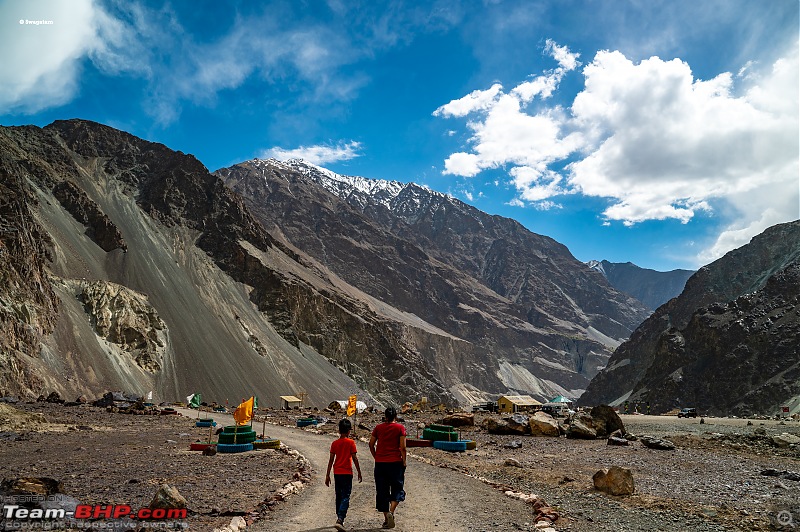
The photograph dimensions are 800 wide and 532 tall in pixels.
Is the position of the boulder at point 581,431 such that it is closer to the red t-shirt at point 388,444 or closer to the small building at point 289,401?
the red t-shirt at point 388,444

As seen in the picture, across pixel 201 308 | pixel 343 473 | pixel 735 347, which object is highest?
pixel 201 308

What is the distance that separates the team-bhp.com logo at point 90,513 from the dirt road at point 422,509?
1615mm

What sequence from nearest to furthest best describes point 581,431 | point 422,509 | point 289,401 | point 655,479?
1. point 422,509
2. point 655,479
3. point 581,431
4. point 289,401

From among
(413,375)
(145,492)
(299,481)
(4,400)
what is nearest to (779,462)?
(299,481)

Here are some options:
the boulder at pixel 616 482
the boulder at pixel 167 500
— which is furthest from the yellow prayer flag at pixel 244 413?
the boulder at pixel 616 482

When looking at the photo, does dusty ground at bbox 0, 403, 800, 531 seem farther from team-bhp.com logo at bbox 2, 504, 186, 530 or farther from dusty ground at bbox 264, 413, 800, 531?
team-bhp.com logo at bbox 2, 504, 186, 530

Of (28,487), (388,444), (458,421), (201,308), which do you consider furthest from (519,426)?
(201,308)

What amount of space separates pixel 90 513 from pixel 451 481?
8.33 m

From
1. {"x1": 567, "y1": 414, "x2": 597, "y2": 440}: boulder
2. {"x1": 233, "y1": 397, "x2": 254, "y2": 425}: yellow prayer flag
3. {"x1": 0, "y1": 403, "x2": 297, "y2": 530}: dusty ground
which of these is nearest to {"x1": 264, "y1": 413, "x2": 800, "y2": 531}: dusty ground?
{"x1": 567, "y1": 414, "x2": 597, "y2": 440}: boulder

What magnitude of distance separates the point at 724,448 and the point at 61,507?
2623 cm

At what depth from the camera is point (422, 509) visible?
980 centimetres

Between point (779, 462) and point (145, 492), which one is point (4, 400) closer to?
point (145, 492)

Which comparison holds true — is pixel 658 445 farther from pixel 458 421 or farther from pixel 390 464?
pixel 390 464

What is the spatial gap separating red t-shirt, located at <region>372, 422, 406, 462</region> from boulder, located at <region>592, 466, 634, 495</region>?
5711mm
